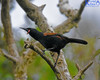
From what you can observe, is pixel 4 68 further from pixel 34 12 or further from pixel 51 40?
pixel 51 40

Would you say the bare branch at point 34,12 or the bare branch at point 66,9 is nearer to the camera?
the bare branch at point 34,12

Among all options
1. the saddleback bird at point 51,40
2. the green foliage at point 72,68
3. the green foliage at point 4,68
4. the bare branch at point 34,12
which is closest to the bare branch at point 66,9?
the green foliage at point 72,68

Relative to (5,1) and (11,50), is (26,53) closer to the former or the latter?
(11,50)

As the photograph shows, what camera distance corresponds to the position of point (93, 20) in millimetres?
7938

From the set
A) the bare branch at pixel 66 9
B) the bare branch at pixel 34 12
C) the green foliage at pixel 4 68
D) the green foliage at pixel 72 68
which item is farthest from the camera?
the green foliage at pixel 4 68

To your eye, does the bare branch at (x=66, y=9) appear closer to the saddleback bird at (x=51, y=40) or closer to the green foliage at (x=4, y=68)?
the saddleback bird at (x=51, y=40)

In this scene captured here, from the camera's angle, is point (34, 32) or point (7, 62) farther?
point (7, 62)

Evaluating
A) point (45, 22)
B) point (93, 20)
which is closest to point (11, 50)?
point (45, 22)

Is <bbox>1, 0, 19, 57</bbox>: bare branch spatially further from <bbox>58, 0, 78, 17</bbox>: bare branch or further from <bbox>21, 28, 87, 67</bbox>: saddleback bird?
<bbox>21, 28, 87, 67</bbox>: saddleback bird

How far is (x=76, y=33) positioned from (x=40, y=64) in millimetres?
1038

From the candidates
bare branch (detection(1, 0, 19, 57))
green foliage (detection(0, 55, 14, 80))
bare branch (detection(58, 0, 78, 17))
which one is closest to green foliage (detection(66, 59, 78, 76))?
bare branch (detection(58, 0, 78, 17))

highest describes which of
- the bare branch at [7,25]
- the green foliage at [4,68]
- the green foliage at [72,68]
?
the bare branch at [7,25]

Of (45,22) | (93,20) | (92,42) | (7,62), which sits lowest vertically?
(7,62)

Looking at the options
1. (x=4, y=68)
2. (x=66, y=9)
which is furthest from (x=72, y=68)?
(x=4, y=68)
